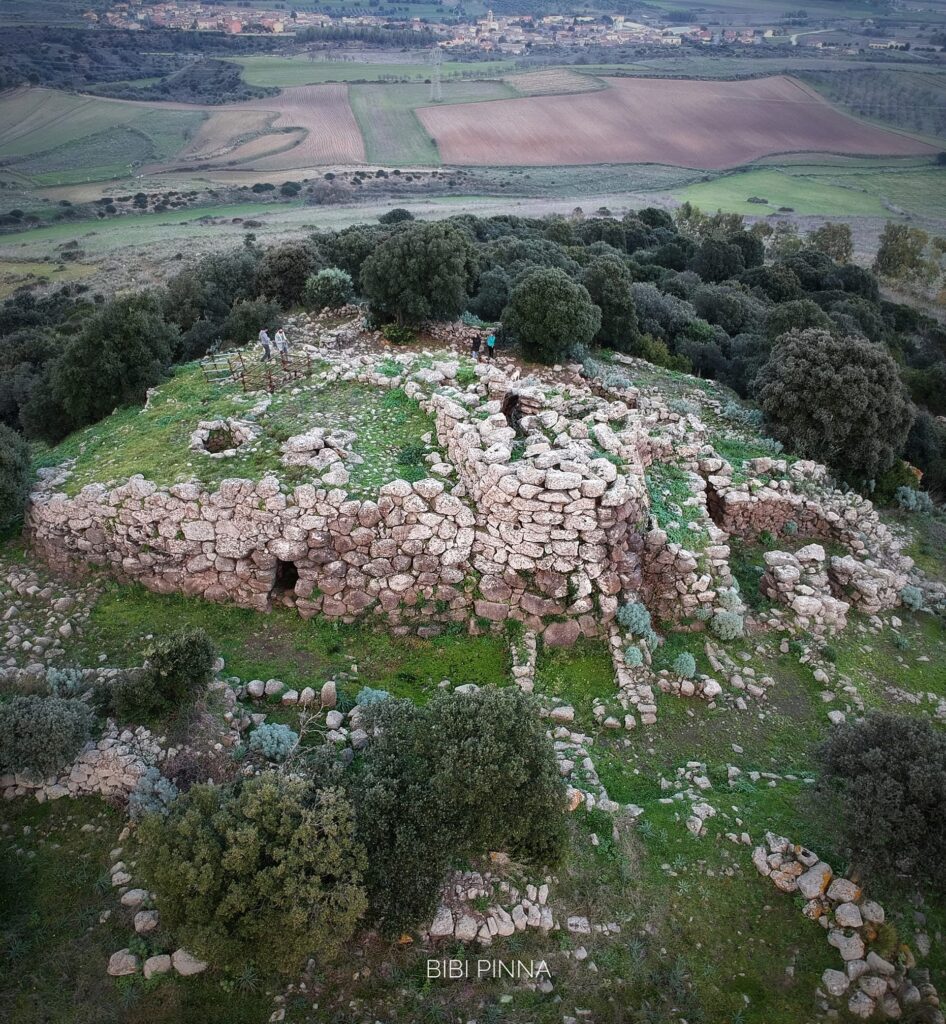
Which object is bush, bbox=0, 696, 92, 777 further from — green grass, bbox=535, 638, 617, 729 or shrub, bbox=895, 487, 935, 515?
shrub, bbox=895, 487, 935, 515

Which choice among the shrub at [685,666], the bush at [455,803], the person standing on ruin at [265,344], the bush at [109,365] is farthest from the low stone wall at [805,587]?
the bush at [109,365]

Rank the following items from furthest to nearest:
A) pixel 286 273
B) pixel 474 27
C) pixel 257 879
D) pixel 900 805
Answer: pixel 474 27
pixel 286 273
pixel 900 805
pixel 257 879

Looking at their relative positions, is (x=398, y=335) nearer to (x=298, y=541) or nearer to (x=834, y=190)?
(x=298, y=541)

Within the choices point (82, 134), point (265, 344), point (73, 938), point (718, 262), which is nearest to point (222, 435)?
point (265, 344)

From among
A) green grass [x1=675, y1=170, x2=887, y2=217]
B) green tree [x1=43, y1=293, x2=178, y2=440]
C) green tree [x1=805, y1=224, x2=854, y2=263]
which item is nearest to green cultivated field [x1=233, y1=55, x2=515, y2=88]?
green grass [x1=675, y1=170, x2=887, y2=217]

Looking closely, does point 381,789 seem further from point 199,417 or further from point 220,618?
point 199,417

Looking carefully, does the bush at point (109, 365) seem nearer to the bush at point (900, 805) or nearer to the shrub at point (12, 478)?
the shrub at point (12, 478)

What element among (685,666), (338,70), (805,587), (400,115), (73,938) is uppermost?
(338,70)

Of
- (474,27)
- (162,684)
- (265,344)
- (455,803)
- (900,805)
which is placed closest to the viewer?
(900,805)
